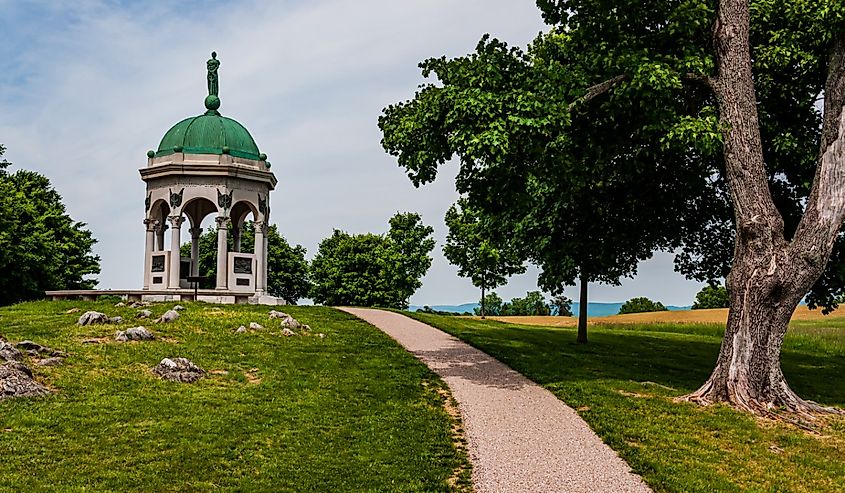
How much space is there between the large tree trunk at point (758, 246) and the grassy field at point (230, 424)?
673 centimetres

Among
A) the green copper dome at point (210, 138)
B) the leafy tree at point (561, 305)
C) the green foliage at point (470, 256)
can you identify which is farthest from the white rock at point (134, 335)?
the leafy tree at point (561, 305)

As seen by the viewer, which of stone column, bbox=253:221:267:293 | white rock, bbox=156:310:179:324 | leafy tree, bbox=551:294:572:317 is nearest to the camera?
white rock, bbox=156:310:179:324

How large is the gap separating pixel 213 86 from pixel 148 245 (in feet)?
30.4

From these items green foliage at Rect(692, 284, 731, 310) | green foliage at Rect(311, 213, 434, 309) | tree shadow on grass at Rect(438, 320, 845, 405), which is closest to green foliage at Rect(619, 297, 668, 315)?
green foliage at Rect(692, 284, 731, 310)

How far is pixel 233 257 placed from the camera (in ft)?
112

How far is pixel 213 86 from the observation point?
37.2 meters

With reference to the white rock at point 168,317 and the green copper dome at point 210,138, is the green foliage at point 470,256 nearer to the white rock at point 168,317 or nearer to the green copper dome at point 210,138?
the green copper dome at point 210,138

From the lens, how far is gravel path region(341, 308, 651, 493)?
9164mm

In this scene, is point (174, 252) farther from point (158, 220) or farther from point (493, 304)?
point (493, 304)

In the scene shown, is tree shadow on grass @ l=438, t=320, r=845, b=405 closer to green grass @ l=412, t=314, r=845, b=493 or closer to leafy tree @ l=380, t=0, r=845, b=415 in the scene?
green grass @ l=412, t=314, r=845, b=493

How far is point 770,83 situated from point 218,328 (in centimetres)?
1817

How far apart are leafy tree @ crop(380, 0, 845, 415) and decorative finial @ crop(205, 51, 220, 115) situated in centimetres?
2222

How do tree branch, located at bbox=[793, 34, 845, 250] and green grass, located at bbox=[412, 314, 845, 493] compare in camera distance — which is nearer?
Result: green grass, located at bbox=[412, 314, 845, 493]

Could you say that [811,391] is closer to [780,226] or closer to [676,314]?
[780,226]
